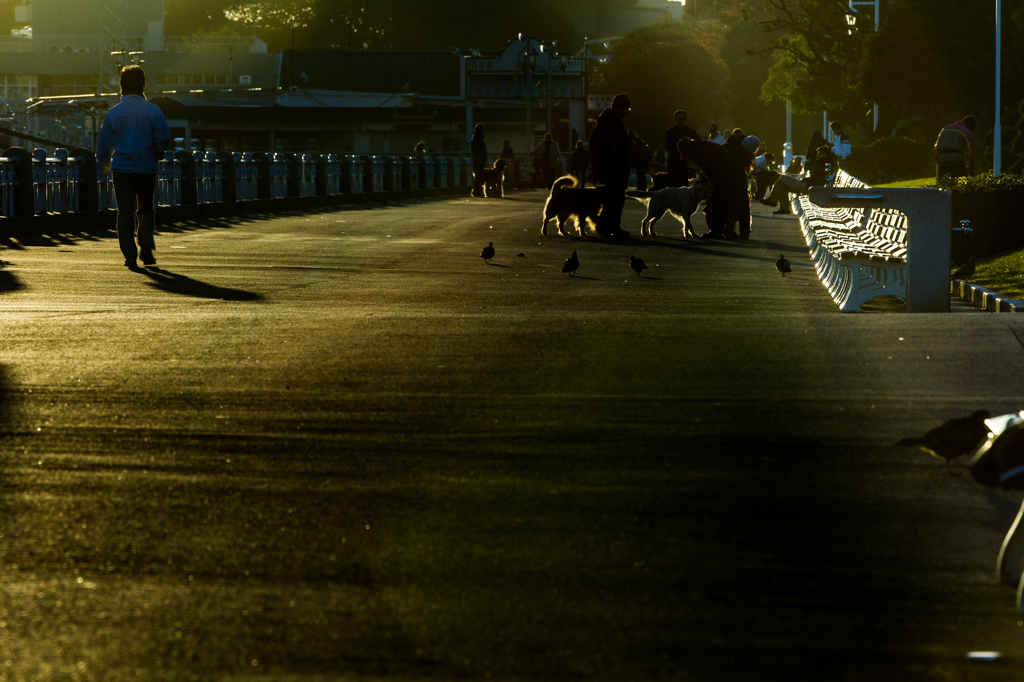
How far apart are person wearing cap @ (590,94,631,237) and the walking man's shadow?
7345mm

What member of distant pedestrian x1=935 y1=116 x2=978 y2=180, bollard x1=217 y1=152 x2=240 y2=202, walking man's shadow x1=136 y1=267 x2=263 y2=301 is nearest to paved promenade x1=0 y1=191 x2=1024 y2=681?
walking man's shadow x1=136 y1=267 x2=263 y2=301

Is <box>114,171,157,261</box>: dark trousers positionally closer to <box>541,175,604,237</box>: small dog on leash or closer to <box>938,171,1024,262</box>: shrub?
<box>541,175,604,237</box>: small dog on leash

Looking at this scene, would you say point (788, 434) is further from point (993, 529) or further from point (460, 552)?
point (460, 552)

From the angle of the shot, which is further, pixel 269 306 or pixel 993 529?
pixel 269 306

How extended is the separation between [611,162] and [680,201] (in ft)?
3.57

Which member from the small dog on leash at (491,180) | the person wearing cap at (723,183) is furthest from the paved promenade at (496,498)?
the small dog on leash at (491,180)

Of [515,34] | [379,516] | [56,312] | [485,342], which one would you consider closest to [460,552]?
[379,516]

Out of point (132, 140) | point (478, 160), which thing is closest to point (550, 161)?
point (478, 160)

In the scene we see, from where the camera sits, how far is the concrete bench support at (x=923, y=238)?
9766 millimetres

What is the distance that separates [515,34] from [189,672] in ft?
314

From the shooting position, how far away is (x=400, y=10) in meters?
96.3

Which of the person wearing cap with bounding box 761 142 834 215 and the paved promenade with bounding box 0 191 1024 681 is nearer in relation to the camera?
the paved promenade with bounding box 0 191 1024 681

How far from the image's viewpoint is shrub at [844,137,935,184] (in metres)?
41.0

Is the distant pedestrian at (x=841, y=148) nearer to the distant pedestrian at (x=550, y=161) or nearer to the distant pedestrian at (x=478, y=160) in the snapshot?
the distant pedestrian at (x=478, y=160)
